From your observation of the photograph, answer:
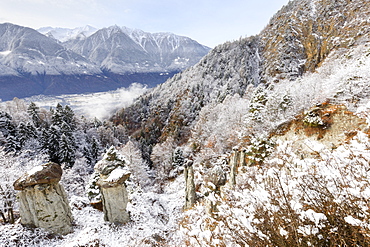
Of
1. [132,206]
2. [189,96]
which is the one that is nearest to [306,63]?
[189,96]

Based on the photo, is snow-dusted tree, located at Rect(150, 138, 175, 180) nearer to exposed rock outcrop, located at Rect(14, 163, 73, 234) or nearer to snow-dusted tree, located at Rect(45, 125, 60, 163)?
snow-dusted tree, located at Rect(45, 125, 60, 163)

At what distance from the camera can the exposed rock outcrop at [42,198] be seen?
31.6 ft

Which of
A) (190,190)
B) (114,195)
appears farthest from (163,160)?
(114,195)

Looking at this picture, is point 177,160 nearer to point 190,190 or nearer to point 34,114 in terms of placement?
point 190,190

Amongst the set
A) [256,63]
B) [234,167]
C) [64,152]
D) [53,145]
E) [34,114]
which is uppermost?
[256,63]

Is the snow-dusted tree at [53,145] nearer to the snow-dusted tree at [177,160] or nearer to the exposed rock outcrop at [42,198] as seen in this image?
the snow-dusted tree at [177,160]

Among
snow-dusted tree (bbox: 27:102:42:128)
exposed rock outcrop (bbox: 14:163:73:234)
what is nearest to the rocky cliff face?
snow-dusted tree (bbox: 27:102:42:128)

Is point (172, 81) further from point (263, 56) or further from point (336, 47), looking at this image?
point (336, 47)

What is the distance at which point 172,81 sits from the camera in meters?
113

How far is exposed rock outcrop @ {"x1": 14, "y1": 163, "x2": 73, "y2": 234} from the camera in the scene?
379 inches

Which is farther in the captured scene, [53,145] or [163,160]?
[163,160]

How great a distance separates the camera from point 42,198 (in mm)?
9992

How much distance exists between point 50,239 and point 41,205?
2043 millimetres

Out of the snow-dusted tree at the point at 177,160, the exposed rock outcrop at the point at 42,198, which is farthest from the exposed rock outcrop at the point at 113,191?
the snow-dusted tree at the point at 177,160
